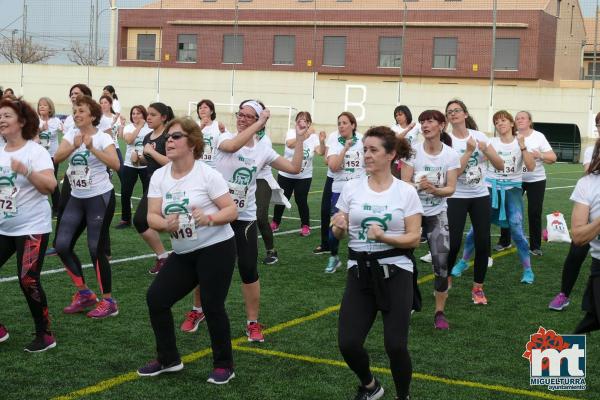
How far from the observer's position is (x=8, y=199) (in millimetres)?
6680

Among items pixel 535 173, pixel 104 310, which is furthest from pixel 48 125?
pixel 535 173

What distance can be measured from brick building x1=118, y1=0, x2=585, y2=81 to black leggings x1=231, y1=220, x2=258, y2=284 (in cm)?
4301

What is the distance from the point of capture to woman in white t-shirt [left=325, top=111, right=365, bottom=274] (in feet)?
36.2

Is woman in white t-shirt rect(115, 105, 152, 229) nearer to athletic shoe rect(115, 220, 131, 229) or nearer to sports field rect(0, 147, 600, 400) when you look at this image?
athletic shoe rect(115, 220, 131, 229)

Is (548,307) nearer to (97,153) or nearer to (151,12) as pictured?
(97,153)

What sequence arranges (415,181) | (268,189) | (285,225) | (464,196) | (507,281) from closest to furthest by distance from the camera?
(415,181)
(464,196)
(268,189)
(507,281)
(285,225)

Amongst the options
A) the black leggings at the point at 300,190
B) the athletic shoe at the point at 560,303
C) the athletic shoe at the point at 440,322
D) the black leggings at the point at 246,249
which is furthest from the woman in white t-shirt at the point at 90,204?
the black leggings at the point at 300,190

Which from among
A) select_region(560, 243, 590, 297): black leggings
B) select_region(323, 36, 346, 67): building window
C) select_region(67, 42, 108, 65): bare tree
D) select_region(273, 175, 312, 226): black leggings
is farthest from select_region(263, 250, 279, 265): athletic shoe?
select_region(323, 36, 346, 67): building window

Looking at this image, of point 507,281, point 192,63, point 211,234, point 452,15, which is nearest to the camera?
point 211,234

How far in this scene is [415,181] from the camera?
7.61 meters

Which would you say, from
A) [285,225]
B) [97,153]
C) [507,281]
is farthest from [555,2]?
[97,153]

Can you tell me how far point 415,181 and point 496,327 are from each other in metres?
1.78

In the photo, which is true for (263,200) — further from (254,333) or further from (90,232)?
(254,333)

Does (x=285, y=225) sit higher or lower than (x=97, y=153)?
lower
